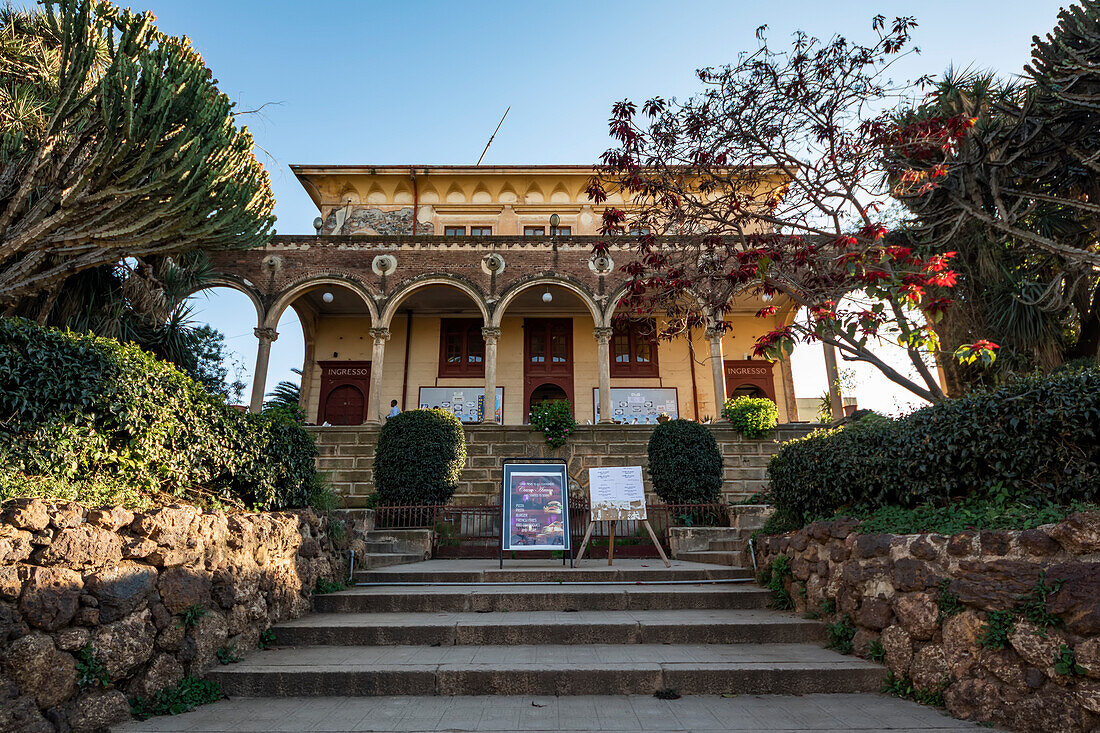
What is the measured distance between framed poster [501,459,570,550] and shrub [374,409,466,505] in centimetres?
230

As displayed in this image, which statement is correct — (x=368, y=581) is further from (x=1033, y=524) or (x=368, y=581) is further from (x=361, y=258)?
(x=361, y=258)

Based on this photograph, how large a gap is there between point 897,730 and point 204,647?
194 inches

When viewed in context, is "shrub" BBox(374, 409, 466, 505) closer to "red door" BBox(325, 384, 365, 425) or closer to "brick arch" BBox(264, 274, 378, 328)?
"brick arch" BBox(264, 274, 378, 328)

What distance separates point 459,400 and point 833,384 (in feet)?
38.9

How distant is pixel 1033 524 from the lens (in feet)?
12.7

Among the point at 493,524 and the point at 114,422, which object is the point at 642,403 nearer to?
the point at 493,524

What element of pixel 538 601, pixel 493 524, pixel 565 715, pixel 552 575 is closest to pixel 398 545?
pixel 493 524

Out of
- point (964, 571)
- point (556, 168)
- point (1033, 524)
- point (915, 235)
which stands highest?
point (556, 168)

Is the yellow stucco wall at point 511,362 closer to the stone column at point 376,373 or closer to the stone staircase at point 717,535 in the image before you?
the stone column at point 376,373

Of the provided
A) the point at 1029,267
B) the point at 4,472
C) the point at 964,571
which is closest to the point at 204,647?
the point at 4,472

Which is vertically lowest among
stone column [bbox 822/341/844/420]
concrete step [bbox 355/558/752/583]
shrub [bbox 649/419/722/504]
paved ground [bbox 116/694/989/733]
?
paved ground [bbox 116/694/989/733]

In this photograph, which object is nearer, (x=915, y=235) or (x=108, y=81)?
(x=915, y=235)

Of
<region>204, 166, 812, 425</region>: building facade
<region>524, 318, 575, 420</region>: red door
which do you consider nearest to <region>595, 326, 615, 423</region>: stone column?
<region>204, 166, 812, 425</region>: building facade

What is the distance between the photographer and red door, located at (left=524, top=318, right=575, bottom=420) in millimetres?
20500
